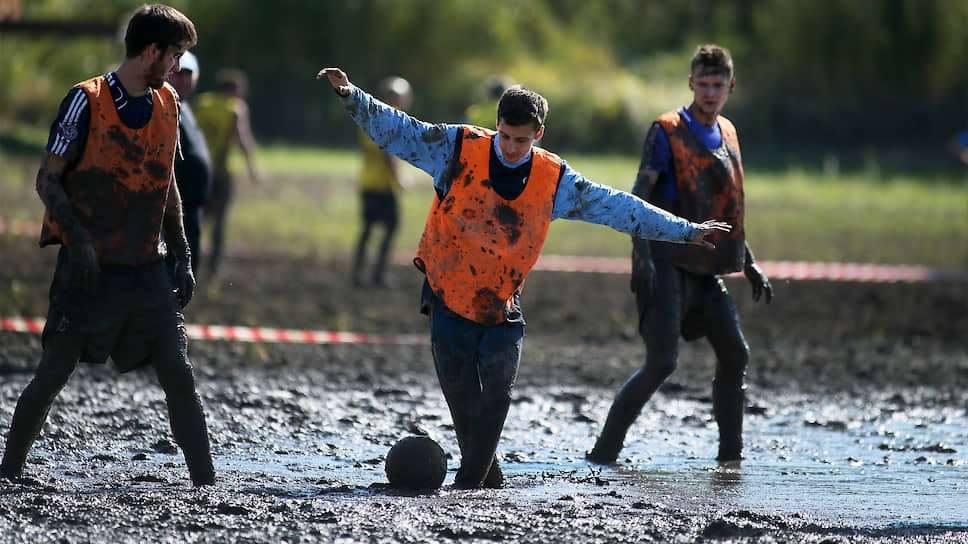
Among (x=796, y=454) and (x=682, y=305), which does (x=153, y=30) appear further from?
(x=796, y=454)

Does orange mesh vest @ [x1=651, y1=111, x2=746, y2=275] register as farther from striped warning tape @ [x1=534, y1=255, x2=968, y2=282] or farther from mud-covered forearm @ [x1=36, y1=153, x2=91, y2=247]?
striped warning tape @ [x1=534, y1=255, x2=968, y2=282]

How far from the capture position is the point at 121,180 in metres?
5.17

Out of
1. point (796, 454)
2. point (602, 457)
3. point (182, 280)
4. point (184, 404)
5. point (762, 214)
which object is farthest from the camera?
point (762, 214)

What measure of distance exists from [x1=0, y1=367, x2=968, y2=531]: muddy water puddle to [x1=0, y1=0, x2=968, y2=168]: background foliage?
71.2 feet

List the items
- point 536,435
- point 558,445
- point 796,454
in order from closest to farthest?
point 796,454 → point 558,445 → point 536,435

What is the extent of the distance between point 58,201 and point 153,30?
732mm

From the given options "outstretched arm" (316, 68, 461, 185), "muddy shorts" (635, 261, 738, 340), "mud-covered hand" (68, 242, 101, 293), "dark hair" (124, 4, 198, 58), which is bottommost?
"mud-covered hand" (68, 242, 101, 293)

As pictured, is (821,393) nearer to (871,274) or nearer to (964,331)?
(964,331)

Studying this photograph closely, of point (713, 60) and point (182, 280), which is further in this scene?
point (713, 60)

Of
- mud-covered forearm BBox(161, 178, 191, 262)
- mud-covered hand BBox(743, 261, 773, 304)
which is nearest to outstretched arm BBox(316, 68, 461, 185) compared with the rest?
mud-covered forearm BBox(161, 178, 191, 262)

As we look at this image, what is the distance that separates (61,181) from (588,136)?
107ft

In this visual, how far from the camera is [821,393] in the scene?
8641mm

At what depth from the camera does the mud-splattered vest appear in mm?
6348

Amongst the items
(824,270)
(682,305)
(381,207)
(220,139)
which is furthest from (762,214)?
(682,305)
